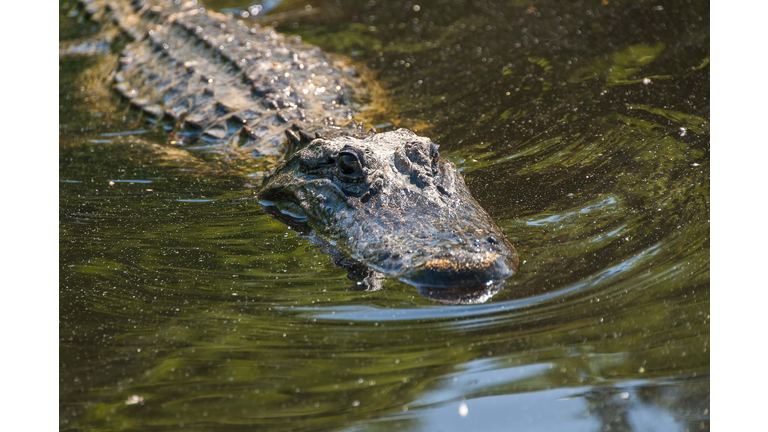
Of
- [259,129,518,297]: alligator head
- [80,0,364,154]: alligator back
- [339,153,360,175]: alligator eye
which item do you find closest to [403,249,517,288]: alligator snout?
[259,129,518,297]: alligator head

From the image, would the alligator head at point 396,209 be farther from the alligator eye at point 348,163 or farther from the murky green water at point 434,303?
the murky green water at point 434,303

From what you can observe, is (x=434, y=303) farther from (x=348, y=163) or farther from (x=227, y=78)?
(x=227, y=78)

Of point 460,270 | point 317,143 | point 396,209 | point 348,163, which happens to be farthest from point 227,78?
point 460,270

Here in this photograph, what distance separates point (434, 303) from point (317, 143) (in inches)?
73.1

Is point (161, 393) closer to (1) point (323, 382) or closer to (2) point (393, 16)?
(1) point (323, 382)

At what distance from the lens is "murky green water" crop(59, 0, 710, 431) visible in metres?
2.61

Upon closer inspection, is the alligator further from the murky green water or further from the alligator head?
the murky green water

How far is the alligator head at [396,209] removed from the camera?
3268 millimetres

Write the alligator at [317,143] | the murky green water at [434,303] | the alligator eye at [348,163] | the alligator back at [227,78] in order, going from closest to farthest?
the murky green water at [434,303]
the alligator at [317,143]
the alligator eye at [348,163]
the alligator back at [227,78]

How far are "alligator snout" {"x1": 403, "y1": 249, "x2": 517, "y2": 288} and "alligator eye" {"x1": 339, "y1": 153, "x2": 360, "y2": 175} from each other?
1.09 meters

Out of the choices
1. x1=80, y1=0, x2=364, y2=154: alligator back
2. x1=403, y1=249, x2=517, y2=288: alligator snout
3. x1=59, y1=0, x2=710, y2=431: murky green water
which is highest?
x1=403, y1=249, x2=517, y2=288: alligator snout

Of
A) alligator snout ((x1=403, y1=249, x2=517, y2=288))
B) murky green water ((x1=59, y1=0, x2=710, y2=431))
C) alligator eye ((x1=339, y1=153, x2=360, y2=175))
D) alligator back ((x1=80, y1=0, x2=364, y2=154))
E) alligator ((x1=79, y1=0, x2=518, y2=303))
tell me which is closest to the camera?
murky green water ((x1=59, y1=0, x2=710, y2=431))

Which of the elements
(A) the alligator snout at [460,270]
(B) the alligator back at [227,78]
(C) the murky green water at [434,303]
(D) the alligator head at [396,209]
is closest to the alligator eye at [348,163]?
(D) the alligator head at [396,209]

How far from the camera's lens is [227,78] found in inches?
271
